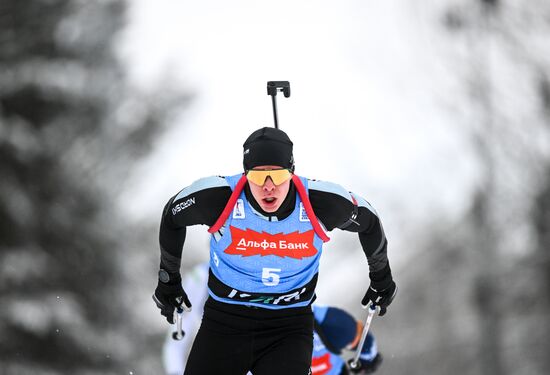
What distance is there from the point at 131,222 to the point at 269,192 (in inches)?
626

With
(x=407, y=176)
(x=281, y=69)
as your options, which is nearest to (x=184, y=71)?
(x=281, y=69)

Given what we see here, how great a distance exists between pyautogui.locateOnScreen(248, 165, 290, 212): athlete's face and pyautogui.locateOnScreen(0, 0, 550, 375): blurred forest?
43.9 feet

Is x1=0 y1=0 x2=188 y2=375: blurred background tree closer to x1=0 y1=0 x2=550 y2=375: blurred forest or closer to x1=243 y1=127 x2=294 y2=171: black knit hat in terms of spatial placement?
x1=0 y1=0 x2=550 y2=375: blurred forest

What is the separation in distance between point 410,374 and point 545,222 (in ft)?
16.2

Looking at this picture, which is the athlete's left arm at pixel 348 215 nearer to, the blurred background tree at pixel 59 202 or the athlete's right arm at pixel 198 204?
the athlete's right arm at pixel 198 204

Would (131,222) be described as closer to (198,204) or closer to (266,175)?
(198,204)

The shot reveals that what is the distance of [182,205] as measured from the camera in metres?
5.55

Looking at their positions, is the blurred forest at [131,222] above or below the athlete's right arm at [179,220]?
below

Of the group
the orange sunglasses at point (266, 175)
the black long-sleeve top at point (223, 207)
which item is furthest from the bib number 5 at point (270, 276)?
the orange sunglasses at point (266, 175)

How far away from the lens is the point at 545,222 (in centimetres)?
2281

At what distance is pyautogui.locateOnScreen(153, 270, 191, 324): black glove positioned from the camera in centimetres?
598

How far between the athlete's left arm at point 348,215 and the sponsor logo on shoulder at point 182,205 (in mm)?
662

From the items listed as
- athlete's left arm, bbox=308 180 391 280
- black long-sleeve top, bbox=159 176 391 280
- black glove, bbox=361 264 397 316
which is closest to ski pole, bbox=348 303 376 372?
black glove, bbox=361 264 397 316

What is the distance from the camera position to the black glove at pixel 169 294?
5.98 meters
